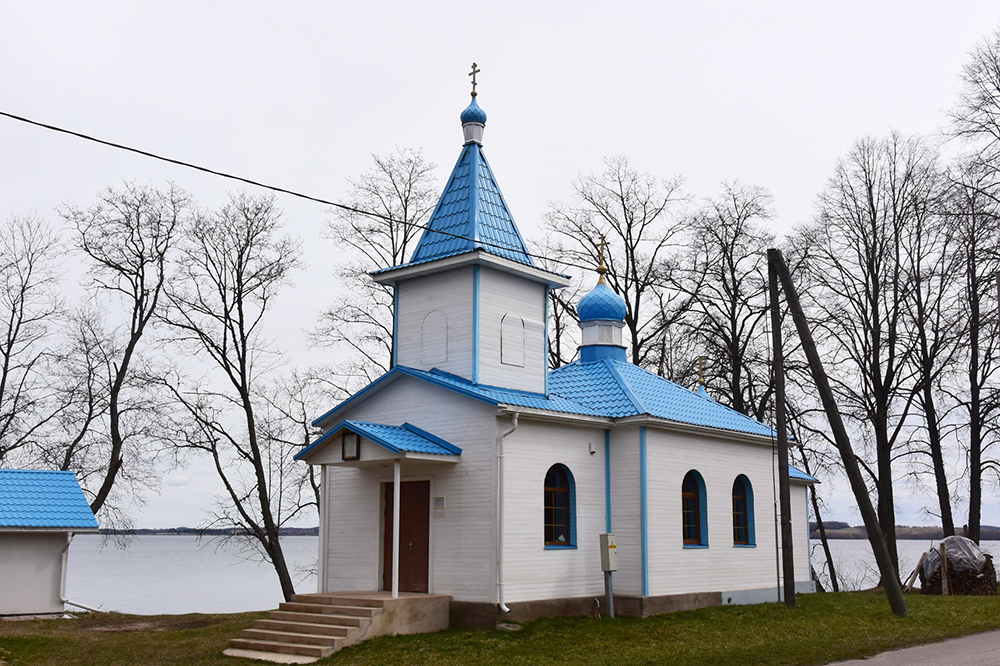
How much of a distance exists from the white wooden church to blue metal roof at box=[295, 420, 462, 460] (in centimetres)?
5

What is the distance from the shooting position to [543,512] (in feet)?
57.9

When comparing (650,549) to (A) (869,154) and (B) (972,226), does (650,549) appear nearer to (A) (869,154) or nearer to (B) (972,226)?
(B) (972,226)

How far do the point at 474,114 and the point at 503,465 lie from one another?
791 cm

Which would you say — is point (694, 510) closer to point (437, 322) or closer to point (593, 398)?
point (593, 398)

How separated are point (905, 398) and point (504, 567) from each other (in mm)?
16391

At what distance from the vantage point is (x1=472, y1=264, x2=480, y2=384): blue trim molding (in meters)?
18.3

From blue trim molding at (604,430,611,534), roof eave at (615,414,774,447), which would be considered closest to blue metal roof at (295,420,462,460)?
blue trim molding at (604,430,611,534)

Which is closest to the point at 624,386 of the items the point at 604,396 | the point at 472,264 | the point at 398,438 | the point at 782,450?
the point at 604,396

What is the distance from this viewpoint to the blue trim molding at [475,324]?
18266 mm

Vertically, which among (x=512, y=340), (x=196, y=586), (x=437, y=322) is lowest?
(x=196, y=586)

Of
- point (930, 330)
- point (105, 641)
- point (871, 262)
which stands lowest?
Answer: point (105, 641)

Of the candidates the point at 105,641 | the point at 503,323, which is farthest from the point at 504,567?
the point at 105,641

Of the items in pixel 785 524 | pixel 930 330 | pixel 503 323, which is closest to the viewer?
pixel 785 524

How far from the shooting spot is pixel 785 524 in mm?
17875
